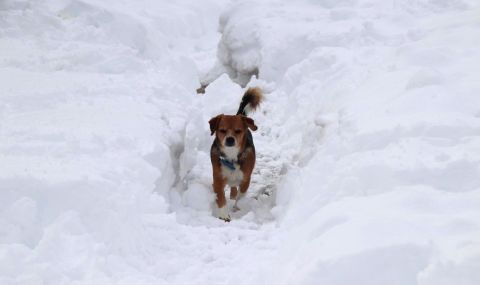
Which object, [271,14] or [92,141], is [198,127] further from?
[271,14]

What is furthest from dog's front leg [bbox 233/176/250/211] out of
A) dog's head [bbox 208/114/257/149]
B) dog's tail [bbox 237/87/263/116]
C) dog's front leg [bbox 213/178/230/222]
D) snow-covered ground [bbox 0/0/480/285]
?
dog's tail [bbox 237/87/263/116]

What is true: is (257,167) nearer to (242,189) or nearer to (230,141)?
(242,189)

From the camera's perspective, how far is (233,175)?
6273 mm

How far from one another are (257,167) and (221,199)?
5.27ft

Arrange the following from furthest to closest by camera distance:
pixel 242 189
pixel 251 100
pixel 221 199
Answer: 1. pixel 251 100
2. pixel 242 189
3. pixel 221 199

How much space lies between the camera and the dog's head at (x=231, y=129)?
619 cm

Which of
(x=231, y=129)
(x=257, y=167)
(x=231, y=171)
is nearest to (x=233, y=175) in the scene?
(x=231, y=171)

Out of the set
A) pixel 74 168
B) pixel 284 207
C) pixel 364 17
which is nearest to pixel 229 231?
pixel 284 207

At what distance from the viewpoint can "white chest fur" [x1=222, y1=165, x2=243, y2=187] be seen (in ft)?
20.4

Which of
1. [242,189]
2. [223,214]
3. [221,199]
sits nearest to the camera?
[223,214]

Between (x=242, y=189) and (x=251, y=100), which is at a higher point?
(x=251, y=100)

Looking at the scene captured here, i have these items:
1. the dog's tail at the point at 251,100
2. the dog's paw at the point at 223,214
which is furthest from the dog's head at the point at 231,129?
the dog's tail at the point at 251,100

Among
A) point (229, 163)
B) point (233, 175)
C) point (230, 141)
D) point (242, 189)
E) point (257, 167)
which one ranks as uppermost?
point (230, 141)

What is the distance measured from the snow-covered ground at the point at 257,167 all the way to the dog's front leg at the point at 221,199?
0.39ft
